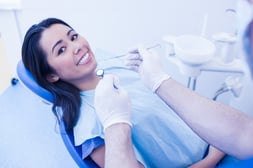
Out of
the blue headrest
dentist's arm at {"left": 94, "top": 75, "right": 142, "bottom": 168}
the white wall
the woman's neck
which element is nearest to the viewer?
dentist's arm at {"left": 94, "top": 75, "right": 142, "bottom": 168}

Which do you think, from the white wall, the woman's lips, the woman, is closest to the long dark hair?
the woman

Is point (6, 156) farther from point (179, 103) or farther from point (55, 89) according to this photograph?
point (179, 103)

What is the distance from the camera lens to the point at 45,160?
1533 mm

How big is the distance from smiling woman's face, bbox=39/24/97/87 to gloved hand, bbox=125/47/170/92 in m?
0.18

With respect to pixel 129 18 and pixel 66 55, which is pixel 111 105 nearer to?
pixel 66 55

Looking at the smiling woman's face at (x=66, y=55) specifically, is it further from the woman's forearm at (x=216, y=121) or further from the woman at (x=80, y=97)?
the woman's forearm at (x=216, y=121)

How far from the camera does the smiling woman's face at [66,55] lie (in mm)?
997

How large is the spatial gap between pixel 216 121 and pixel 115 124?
33cm

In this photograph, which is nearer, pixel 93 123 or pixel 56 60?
pixel 93 123

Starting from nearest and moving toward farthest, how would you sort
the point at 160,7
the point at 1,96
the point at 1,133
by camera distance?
the point at 160,7
the point at 1,133
the point at 1,96

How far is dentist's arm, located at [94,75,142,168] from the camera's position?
27.7 inches

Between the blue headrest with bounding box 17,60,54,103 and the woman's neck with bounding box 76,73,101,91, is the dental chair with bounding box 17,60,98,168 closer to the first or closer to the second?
the blue headrest with bounding box 17,60,54,103

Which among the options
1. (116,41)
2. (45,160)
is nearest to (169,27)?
(116,41)

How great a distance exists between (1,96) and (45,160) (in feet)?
3.17
